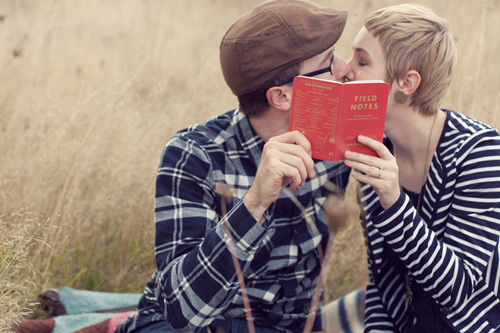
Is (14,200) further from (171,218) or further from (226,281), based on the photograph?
(226,281)

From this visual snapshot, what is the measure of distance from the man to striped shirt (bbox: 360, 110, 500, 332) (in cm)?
33

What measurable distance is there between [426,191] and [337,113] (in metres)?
0.72

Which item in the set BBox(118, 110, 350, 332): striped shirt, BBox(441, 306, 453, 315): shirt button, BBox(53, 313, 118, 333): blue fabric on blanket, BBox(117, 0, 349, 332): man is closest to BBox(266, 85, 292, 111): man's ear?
BBox(117, 0, 349, 332): man

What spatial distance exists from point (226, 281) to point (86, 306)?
125 centimetres

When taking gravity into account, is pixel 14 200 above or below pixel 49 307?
above

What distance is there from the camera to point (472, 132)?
5.65ft

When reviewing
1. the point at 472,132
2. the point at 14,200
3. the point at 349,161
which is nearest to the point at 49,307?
the point at 14,200

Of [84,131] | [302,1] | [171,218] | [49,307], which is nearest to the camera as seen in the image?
[171,218]

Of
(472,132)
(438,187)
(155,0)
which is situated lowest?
(438,187)

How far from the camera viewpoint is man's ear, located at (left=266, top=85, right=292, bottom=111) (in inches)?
65.9

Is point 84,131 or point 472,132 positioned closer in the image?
point 472,132

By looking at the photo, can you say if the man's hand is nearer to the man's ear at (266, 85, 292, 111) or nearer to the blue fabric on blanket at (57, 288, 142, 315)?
the man's ear at (266, 85, 292, 111)

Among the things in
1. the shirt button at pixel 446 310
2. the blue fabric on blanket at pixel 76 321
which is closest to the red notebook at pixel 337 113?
the shirt button at pixel 446 310

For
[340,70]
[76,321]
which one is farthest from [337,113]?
[76,321]
